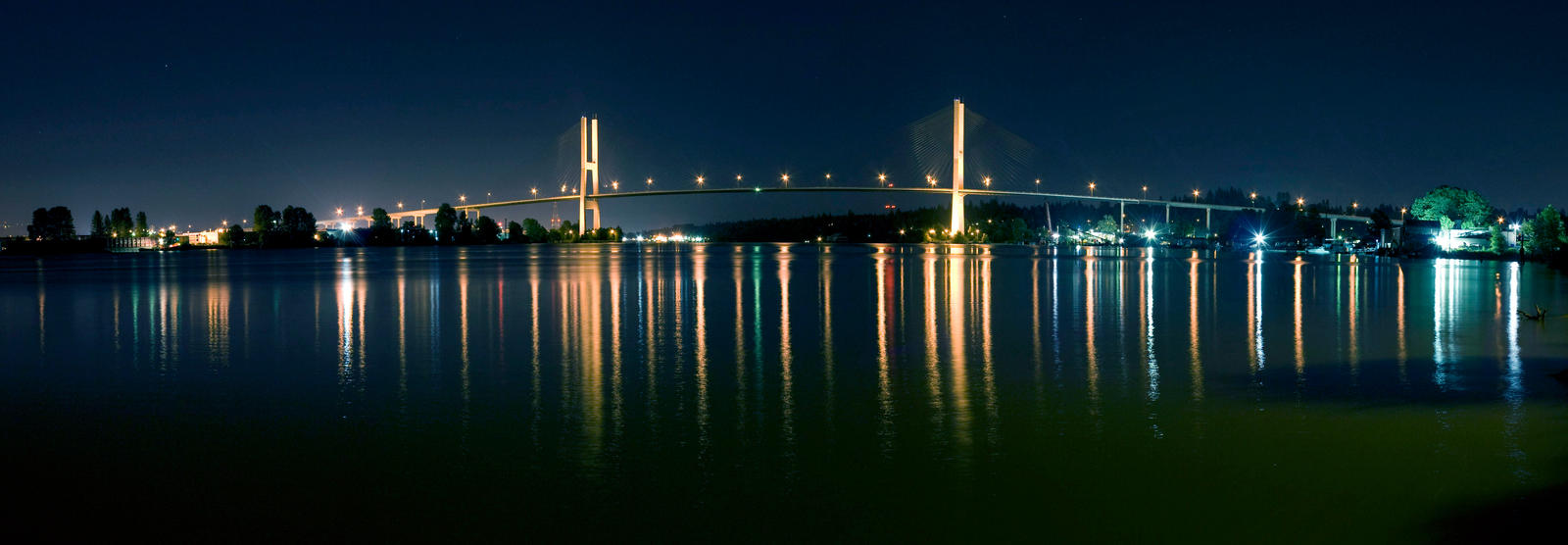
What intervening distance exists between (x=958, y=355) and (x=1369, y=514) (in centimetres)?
559

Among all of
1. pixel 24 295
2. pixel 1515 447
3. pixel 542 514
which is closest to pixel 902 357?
pixel 1515 447

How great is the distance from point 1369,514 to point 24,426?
7.72 m

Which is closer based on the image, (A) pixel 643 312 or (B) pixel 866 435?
(B) pixel 866 435

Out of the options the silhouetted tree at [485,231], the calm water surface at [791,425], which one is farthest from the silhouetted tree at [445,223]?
the calm water surface at [791,425]

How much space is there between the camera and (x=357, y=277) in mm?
29328

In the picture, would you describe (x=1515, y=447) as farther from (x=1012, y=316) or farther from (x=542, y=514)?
(x=1012, y=316)

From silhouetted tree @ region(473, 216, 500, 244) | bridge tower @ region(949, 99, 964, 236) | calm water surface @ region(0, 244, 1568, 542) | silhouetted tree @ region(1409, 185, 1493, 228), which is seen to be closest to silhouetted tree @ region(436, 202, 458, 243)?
silhouetted tree @ region(473, 216, 500, 244)

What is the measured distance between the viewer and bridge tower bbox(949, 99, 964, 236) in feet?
277

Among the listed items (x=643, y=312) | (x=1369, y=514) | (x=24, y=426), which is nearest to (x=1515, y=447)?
(x=1369, y=514)

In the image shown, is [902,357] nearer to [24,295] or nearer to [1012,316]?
[1012,316]

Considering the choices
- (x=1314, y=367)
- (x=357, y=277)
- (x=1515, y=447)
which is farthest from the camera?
(x=357, y=277)

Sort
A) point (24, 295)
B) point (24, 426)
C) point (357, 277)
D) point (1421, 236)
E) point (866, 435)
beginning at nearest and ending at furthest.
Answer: point (866, 435), point (24, 426), point (24, 295), point (357, 277), point (1421, 236)

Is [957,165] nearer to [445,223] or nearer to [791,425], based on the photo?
[445,223]

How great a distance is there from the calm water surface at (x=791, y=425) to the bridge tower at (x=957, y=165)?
2771 inches
